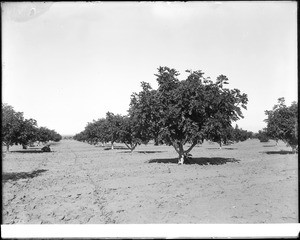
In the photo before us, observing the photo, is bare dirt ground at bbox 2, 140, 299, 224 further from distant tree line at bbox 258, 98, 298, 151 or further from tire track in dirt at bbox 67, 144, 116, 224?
distant tree line at bbox 258, 98, 298, 151

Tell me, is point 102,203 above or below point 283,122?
below

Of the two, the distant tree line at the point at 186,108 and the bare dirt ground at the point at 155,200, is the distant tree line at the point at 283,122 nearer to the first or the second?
the distant tree line at the point at 186,108

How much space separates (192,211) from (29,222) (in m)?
5.16

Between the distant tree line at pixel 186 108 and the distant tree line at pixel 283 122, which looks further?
the distant tree line at pixel 283 122

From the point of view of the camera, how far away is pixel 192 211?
8.73 metres

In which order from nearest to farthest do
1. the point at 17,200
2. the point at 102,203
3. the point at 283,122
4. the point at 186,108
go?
the point at 102,203, the point at 17,200, the point at 186,108, the point at 283,122

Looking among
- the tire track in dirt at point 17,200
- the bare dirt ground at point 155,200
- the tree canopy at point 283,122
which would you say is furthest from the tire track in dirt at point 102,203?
the tree canopy at point 283,122

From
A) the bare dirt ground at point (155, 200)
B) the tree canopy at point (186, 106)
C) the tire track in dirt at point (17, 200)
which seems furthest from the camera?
the tree canopy at point (186, 106)

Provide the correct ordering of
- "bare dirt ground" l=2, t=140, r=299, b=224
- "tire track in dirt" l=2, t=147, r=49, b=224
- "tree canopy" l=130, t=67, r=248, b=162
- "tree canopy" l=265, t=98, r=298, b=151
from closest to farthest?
"bare dirt ground" l=2, t=140, r=299, b=224 → "tire track in dirt" l=2, t=147, r=49, b=224 → "tree canopy" l=130, t=67, r=248, b=162 → "tree canopy" l=265, t=98, r=298, b=151

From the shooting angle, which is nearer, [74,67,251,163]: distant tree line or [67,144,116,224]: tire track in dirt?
[67,144,116,224]: tire track in dirt

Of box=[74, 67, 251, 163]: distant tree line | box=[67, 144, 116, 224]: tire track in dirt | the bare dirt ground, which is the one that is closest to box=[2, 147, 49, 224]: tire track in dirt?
the bare dirt ground

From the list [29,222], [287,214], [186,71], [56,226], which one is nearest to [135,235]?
[56,226]

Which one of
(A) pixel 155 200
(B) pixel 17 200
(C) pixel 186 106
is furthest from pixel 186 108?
(B) pixel 17 200

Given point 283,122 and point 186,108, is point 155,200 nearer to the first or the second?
point 186,108
